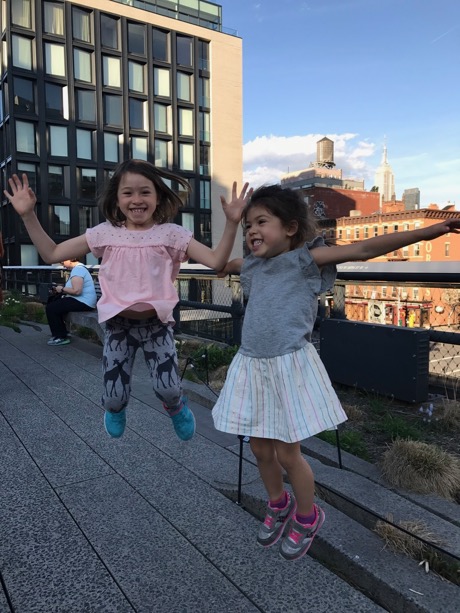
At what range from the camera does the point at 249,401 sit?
236 centimetres

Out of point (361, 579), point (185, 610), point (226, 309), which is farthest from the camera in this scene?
point (226, 309)

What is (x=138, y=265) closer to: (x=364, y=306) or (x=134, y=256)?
(x=134, y=256)

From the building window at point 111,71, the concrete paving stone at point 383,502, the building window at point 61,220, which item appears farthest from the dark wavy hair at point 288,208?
the building window at point 111,71

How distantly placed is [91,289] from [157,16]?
39461 millimetres

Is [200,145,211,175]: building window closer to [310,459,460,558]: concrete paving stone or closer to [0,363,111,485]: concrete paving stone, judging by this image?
[0,363,111,485]: concrete paving stone

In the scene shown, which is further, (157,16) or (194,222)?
(194,222)

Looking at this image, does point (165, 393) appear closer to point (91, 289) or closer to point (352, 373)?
point (352, 373)

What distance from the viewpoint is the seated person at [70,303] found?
7879 millimetres

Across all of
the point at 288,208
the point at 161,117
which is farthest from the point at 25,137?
the point at 288,208

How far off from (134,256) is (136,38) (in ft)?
142

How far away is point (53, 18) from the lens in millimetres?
36375

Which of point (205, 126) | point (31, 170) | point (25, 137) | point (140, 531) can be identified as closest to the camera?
point (140, 531)

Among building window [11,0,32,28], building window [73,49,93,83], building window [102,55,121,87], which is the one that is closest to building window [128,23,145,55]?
building window [102,55,121,87]

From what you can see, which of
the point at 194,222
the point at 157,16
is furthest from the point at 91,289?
the point at 157,16
